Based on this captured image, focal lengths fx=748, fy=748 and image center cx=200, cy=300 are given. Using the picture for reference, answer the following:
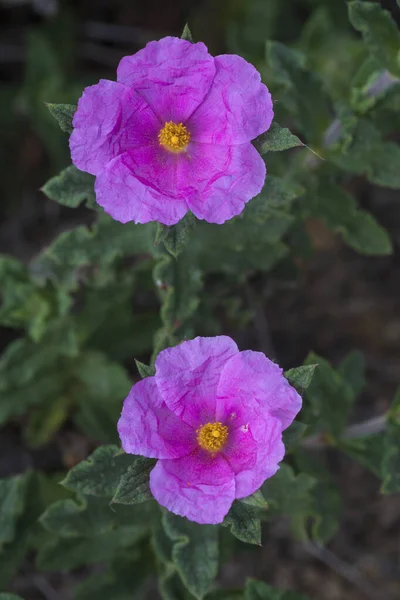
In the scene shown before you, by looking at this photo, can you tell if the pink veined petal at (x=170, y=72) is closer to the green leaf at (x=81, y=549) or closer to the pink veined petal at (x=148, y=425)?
the pink veined petal at (x=148, y=425)

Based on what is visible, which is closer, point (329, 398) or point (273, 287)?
point (329, 398)

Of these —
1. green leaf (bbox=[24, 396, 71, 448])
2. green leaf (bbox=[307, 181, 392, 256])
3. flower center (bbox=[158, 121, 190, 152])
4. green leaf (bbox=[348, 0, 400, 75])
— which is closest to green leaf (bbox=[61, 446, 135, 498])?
flower center (bbox=[158, 121, 190, 152])

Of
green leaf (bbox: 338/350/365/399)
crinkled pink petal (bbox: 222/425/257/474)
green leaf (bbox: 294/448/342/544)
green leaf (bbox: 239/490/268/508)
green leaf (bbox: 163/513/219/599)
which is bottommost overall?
green leaf (bbox: 294/448/342/544)

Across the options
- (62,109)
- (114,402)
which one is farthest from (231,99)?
(114,402)

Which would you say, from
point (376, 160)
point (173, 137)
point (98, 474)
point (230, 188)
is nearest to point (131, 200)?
point (230, 188)

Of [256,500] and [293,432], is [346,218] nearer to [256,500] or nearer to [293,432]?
[293,432]

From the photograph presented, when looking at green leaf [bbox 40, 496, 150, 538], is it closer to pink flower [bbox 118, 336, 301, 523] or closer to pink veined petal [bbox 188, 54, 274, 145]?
pink flower [bbox 118, 336, 301, 523]
